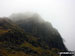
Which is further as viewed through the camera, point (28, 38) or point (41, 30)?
point (41, 30)

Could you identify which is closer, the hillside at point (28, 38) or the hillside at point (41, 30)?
the hillside at point (28, 38)

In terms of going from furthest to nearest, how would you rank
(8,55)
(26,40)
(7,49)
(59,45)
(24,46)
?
(59,45) → (26,40) → (24,46) → (7,49) → (8,55)

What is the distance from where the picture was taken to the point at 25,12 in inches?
4756

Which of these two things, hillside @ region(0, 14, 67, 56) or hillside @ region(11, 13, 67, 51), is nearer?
hillside @ region(0, 14, 67, 56)

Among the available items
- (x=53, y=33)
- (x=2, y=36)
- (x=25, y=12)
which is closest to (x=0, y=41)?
(x=2, y=36)

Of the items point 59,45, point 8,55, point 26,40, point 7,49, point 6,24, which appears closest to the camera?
point 8,55

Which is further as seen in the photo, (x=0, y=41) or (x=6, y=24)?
(x=6, y=24)

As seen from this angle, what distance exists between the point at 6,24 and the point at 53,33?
107 ft

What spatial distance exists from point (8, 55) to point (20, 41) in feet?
56.9

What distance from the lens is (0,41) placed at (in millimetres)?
62062

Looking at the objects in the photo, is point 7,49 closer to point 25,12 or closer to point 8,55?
point 8,55

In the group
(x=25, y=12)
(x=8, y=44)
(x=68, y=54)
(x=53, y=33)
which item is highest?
(x=25, y=12)

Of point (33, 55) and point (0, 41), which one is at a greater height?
point (0, 41)

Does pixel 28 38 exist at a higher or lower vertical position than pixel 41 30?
lower
